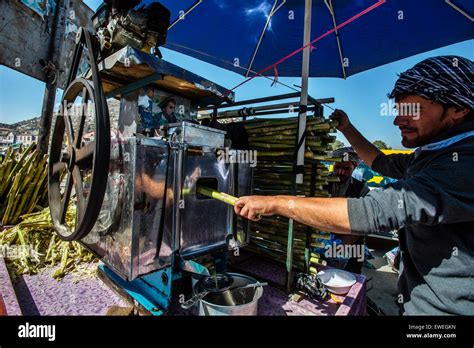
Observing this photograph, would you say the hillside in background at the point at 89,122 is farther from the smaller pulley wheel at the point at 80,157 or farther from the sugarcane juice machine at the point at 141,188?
the sugarcane juice machine at the point at 141,188

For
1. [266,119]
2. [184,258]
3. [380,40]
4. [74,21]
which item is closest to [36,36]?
[74,21]

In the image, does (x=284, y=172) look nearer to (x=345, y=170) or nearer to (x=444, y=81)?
(x=444, y=81)

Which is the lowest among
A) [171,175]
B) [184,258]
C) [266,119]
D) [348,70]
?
[184,258]

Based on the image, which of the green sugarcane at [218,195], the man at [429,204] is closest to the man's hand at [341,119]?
the man at [429,204]

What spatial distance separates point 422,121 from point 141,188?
80.8 inches

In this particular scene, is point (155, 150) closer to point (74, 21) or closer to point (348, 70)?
point (348, 70)

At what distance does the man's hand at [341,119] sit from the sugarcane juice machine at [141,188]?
1.36 meters

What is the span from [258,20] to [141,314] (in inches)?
168

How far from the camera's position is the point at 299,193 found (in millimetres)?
2672

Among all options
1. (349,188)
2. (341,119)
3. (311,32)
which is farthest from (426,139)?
(349,188)

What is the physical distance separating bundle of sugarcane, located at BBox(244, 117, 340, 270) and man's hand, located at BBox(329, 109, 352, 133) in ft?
0.55

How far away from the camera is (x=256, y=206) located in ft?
5.03

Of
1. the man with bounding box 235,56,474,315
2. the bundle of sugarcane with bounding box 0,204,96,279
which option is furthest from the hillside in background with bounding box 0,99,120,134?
the man with bounding box 235,56,474,315

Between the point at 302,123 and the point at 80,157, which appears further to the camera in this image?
the point at 302,123
